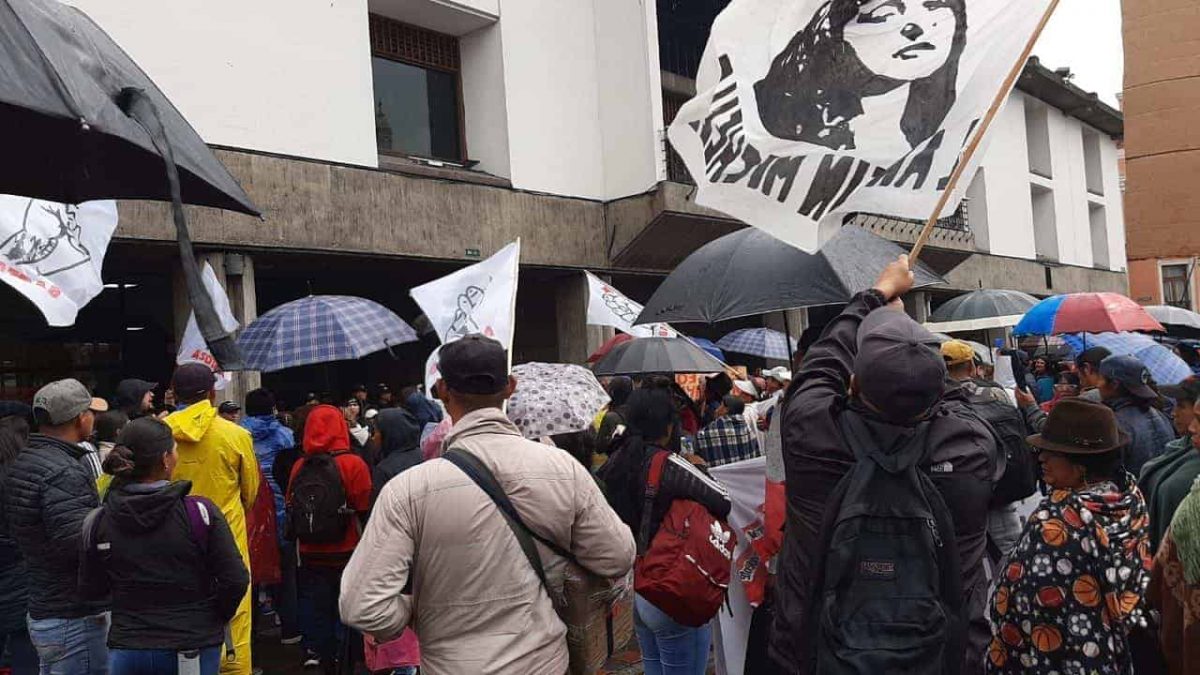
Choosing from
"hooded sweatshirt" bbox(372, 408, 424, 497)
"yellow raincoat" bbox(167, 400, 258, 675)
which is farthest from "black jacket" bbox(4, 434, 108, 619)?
"hooded sweatshirt" bbox(372, 408, 424, 497)

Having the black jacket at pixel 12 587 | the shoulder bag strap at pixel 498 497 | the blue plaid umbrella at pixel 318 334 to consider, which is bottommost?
the black jacket at pixel 12 587

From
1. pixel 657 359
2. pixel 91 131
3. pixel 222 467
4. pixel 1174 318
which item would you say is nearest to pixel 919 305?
pixel 1174 318

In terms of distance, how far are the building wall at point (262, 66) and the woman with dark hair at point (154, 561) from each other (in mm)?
6410

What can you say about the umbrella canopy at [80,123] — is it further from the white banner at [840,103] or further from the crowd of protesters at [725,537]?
the white banner at [840,103]

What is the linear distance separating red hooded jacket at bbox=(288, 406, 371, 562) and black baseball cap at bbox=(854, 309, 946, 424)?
414cm

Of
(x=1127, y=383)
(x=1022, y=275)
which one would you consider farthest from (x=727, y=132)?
(x=1022, y=275)

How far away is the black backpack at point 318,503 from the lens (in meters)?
5.95

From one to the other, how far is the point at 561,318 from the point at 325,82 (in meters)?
5.21

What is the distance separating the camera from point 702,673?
16.1 ft

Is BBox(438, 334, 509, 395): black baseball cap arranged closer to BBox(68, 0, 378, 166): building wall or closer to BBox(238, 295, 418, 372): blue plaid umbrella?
BBox(238, 295, 418, 372): blue plaid umbrella

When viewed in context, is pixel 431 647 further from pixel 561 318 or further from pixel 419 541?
pixel 561 318

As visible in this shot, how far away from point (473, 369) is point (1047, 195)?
29.5 meters

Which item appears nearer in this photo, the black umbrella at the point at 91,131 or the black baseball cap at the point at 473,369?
the black umbrella at the point at 91,131

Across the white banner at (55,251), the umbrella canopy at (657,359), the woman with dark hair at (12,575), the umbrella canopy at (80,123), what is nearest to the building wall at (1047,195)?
the umbrella canopy at (657,359)
